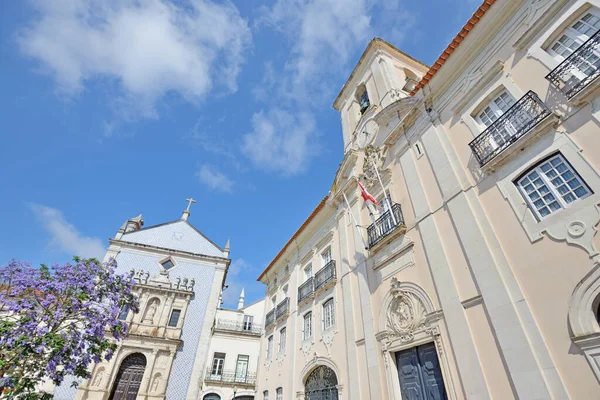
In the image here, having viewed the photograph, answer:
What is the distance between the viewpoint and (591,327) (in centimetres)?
428

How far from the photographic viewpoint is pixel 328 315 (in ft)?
37.8

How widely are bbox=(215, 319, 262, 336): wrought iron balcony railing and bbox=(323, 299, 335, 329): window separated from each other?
13072mm

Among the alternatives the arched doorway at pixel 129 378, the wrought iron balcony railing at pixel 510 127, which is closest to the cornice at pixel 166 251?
the arched doorway at pixel 129 378

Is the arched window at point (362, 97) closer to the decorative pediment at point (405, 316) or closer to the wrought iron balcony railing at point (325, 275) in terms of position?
the wrought iron balcony railing at point (325, 275)

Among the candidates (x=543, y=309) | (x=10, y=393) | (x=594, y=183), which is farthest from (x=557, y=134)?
(x=10, y=393)

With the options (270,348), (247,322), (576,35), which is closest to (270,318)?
(270,348)

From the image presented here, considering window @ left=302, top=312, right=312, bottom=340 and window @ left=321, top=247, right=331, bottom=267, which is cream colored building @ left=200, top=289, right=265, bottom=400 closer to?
window @ left=302, top=312, right=312, bottom=340

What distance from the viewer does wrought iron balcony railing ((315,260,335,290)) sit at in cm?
1169

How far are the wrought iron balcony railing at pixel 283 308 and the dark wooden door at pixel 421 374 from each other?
7.69 meters

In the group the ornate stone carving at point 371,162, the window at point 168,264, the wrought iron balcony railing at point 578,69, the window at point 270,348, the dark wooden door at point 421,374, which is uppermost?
the window at point 168,264

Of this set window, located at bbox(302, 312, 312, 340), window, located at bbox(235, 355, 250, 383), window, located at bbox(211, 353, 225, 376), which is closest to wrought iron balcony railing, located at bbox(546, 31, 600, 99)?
window, located at bbox(302, 312, 312, 340)

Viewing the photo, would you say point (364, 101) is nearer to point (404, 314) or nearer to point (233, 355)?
point (404, 314)

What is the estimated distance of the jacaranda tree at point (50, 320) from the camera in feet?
25.3

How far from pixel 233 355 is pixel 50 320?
15.5m
